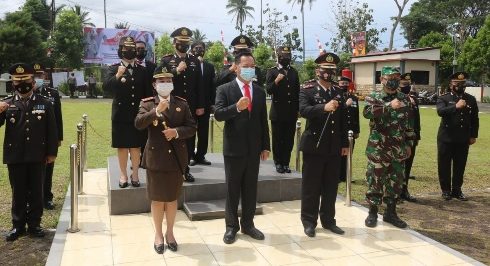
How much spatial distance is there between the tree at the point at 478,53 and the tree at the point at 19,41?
1175 inches

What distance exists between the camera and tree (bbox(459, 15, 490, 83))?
3025cm

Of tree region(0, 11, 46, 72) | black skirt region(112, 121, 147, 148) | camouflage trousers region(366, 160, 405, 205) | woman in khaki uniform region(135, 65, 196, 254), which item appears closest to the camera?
woman in khaki uniform region(135, 65, 196, 254)

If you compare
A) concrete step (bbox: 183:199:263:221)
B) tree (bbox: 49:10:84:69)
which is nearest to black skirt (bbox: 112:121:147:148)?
concrete step (bbox: 183:199:263:221)

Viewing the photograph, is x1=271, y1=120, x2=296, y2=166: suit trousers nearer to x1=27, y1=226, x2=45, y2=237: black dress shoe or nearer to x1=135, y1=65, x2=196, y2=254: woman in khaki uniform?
x1=135, y1=65, x2=196, y2=254: woman in khaki uniform

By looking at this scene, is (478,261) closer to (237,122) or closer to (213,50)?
(237,122)

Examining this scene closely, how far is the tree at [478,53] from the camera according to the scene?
30250mm

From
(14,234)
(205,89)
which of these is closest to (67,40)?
(205,89)

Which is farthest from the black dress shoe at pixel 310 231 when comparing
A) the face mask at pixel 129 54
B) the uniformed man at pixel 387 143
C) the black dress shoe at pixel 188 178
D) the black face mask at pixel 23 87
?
the black face mask at pixel 23 87

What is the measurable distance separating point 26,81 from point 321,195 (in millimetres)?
3587

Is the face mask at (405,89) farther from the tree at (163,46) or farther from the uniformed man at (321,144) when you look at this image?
the tree at (163,46)

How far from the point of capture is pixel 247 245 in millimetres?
4922

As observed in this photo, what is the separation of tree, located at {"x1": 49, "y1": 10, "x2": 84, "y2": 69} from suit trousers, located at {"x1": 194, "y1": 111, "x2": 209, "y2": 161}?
29824 mm

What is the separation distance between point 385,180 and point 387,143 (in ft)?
1.55

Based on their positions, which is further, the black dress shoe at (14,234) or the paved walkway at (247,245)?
the black dress shoe at (14,234)
